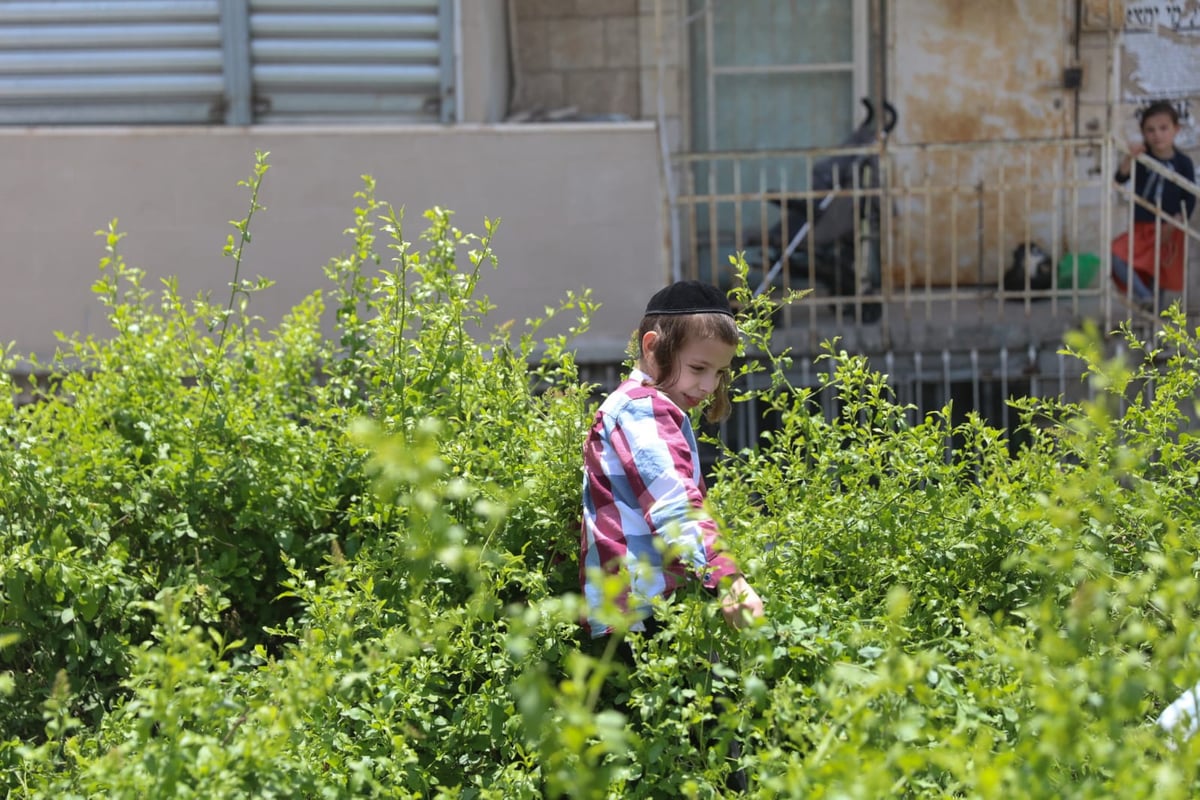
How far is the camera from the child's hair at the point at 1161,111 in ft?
24.8

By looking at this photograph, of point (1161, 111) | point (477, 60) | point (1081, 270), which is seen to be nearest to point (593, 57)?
point (477, 60)

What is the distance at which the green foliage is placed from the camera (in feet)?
6.02

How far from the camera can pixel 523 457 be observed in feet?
10.1

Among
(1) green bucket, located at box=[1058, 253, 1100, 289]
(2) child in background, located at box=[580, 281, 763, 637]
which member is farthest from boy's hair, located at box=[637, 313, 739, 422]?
(1) green bucket, located at box=[1058, 253, 1100, 289]

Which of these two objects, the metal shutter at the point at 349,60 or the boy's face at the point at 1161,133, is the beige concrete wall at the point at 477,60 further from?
the boy's face at the point at 1161,133

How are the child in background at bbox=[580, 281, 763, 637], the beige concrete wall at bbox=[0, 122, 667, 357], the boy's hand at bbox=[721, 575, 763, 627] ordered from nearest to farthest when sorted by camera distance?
the boy's hand at bbox=[721, 575, 763, 627] → the child in background at bbox=[580, 281, 763, 637] → the beige concrete wall at bbox=[0, 122, 667, 357]

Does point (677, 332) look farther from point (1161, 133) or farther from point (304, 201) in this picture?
point (1161, 133)

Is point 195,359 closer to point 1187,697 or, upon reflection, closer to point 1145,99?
point 1187,697

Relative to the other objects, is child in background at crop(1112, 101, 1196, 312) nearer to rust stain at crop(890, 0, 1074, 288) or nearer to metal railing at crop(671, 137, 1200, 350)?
metal railing at crop(671, 137, 1200, 350)

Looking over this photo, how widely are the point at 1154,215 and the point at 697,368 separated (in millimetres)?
5548

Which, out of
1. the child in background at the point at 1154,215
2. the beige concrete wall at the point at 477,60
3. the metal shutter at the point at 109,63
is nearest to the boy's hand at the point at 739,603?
the beige concrete wall at the point at 477,60

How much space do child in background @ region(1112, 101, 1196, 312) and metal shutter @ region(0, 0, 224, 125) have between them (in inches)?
200

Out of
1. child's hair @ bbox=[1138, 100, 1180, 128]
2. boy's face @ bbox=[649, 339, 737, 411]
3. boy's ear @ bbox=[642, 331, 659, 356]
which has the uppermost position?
child's hair @ bbox=[1138, 100, 1180, 128]

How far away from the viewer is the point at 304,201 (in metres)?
6.38
